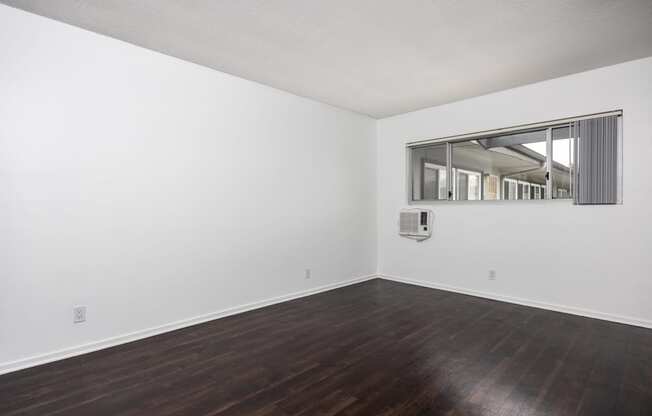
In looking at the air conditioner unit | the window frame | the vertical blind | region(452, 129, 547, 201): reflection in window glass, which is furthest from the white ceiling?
the air conditioner unit

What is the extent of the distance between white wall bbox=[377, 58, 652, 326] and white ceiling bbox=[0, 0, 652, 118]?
11.5 inches

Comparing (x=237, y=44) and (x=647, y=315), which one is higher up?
(x=237, y=44)

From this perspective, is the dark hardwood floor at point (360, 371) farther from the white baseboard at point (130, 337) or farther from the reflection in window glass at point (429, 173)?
the reflection in window glass at point (429, 173)

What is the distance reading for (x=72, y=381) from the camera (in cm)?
225

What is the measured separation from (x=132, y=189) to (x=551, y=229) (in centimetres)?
433

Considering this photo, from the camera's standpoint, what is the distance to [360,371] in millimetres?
2389

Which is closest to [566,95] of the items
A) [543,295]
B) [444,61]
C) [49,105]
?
[444,61]

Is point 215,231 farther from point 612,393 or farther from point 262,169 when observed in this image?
point 612,393

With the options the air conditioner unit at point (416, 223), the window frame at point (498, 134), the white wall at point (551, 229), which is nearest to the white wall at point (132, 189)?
the air conditioner unit at point (416, 223)

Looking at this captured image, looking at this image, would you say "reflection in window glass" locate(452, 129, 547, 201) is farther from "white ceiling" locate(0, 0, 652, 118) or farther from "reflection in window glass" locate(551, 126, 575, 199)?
"white ceiling" locate(0, 0, 652, 118)

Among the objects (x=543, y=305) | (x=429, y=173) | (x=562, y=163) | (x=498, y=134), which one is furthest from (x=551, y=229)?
(x=429, y=173)

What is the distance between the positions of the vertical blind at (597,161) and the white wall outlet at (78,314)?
15.7ft

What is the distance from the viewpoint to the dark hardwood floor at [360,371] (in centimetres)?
197

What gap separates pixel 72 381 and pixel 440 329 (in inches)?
115
